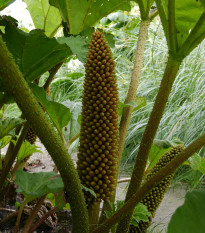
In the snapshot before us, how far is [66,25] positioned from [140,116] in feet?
7.53

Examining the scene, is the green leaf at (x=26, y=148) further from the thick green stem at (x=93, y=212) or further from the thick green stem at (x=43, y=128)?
the thick green stem at (x=43, y=128)

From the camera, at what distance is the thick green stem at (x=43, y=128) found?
18.8 inches

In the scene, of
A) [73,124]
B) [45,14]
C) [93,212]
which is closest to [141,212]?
[93,212]

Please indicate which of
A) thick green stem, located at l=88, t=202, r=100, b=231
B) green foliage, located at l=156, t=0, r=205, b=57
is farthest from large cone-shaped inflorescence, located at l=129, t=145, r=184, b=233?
green foliage, located at l=156, t=0, r=205, b=57

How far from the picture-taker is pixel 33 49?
0.69m

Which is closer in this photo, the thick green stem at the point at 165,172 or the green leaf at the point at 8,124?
the thick green stem at the point at 165,172

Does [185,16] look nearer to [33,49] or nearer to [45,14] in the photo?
[33,49]

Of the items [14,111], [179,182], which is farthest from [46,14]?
[14,111]

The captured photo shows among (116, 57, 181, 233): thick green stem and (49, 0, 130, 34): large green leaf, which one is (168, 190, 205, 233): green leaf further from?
(49, 0, 130, 34): large green leaf

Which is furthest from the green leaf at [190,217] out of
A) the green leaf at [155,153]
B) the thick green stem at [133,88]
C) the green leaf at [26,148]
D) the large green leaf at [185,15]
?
the green leaf at [26,148]

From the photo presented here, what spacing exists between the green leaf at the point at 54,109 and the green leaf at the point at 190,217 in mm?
454

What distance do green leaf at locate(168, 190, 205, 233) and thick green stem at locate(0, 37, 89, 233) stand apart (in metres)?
0.25

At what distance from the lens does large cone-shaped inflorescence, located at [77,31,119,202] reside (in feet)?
2.42

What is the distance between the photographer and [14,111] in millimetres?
3916
